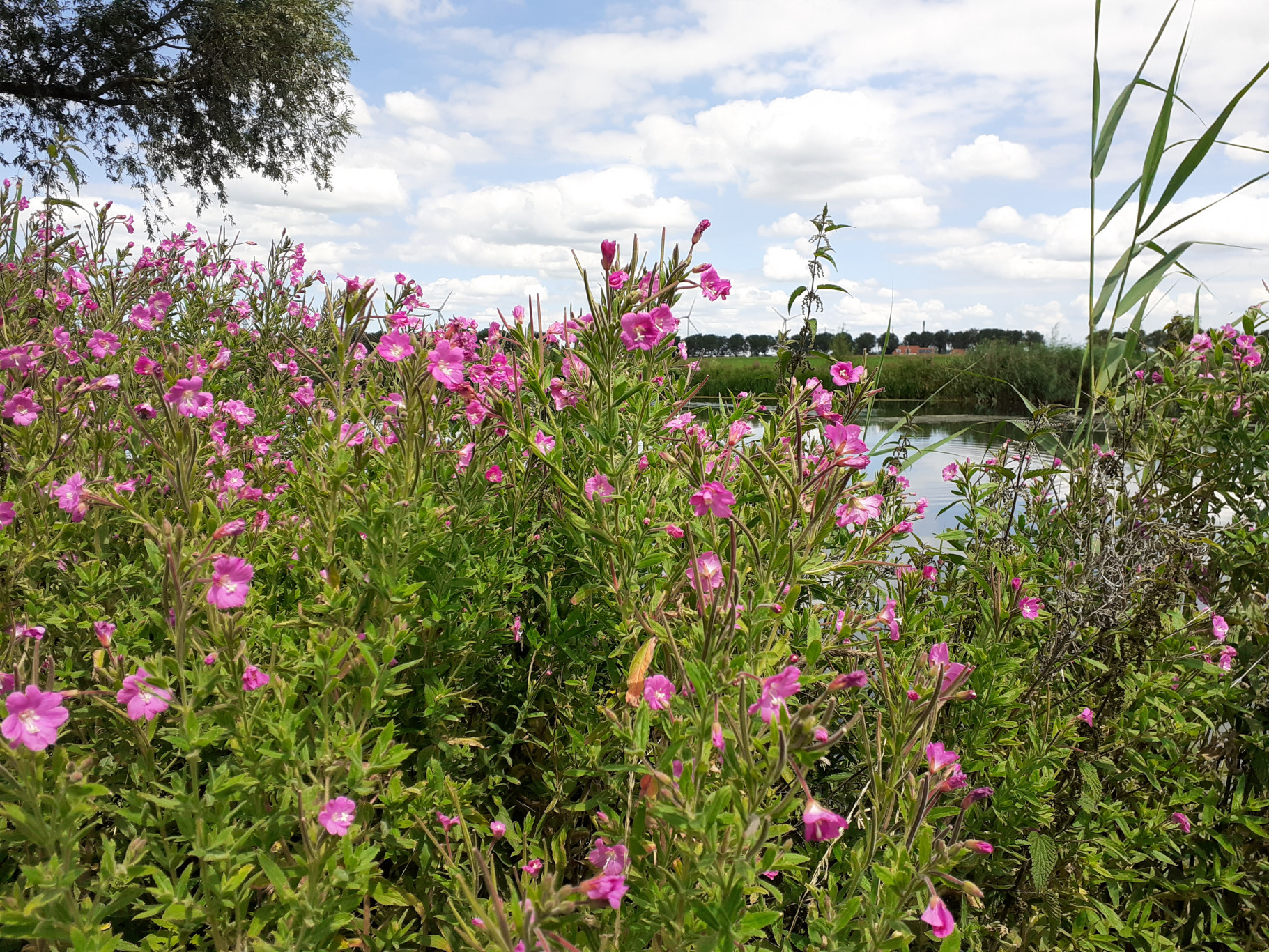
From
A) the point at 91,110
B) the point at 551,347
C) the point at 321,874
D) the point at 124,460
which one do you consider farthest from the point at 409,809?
the point at 91,110

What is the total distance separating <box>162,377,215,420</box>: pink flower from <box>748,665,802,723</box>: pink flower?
3.88ft

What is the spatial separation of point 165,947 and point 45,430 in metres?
1.47

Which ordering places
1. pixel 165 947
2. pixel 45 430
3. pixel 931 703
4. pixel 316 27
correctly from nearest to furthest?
1. pixel 931 703
2. pixel 165 947
3. pixel 45 430
4. pixel 316 27

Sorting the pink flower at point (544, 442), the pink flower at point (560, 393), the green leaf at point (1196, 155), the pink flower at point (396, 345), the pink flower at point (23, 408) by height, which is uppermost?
the green leaf at point (1196, 155)

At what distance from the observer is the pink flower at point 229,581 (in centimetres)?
130

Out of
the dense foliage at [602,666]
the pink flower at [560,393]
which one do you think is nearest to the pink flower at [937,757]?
the dense foliage at [602,666]

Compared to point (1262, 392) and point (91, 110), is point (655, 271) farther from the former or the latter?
point (91, 110)

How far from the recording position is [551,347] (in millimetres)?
2410

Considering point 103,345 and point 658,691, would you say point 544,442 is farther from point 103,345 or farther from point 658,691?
point 103,345

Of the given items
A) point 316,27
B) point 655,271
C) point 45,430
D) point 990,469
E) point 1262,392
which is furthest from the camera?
point 316,27

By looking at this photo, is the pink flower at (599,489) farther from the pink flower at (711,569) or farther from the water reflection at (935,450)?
the water reflection at (935,450)

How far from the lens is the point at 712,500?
1335 millimetres

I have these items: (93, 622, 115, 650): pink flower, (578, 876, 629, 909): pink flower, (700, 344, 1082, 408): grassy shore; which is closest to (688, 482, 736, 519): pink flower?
(578, 876, 629, 909): pink flower

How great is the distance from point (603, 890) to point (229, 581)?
2.69ft
